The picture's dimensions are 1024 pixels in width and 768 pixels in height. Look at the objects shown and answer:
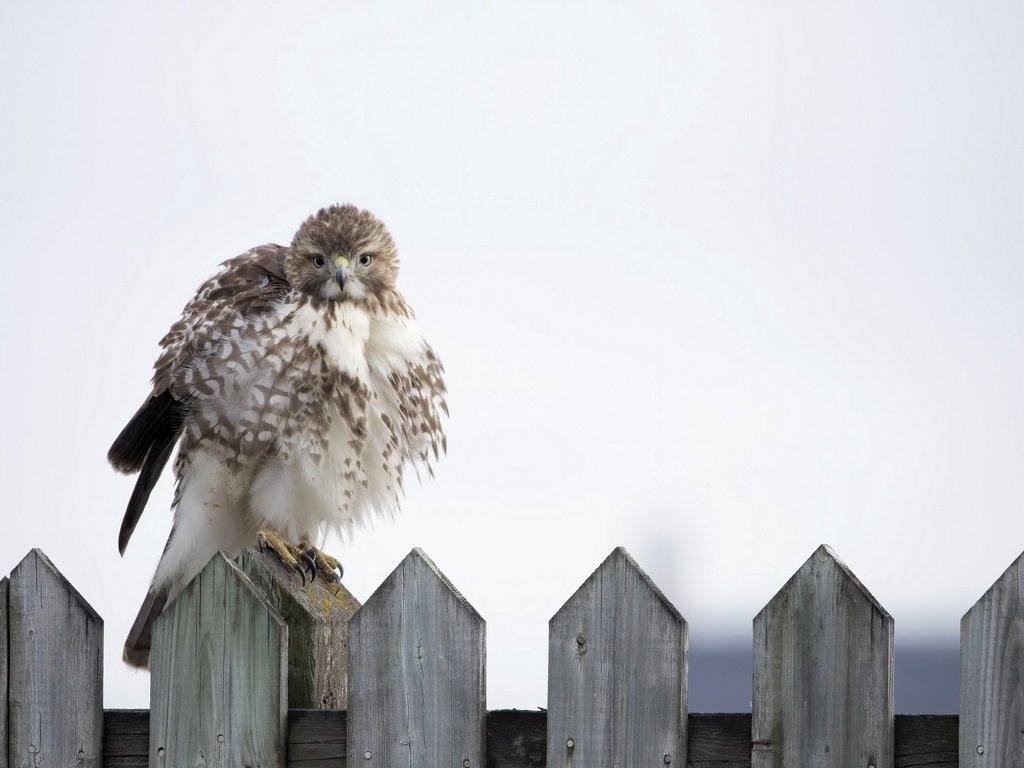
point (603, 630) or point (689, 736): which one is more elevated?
point (603, 630)

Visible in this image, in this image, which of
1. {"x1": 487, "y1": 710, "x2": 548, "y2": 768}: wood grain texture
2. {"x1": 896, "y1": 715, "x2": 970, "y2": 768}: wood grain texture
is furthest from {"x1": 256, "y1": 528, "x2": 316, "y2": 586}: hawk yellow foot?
{"x1": 896, "y1": 715, "x2": 970, "y2": 768}: wood grain texture

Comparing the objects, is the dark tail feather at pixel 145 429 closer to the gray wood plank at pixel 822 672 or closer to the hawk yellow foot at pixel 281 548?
the hawk yellow foot at pixel 281 548

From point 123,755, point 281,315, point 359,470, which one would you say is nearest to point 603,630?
point 123,755

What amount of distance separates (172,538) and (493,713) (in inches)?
81.6

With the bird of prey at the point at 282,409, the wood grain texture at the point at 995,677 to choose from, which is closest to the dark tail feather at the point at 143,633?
the bird of prey at the point at 282,409

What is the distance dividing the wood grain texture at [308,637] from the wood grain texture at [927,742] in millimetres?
1102

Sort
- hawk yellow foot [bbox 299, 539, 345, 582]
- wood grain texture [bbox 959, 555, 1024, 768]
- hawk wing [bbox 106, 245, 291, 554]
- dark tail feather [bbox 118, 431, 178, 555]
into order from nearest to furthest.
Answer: wood grain texture [bbox 959, 555, 1024, 768], hawk yellow foot [bbox 299, 539, 345, 582], hawk wing [bbox 106, 245, 291, 554], dark tail feather [bbox 118, 431, 178, 555]

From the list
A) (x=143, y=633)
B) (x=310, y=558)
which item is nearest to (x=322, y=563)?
(x=310, y=558)

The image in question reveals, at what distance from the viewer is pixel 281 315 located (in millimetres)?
4395

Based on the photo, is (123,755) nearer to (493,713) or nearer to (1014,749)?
(493,713)

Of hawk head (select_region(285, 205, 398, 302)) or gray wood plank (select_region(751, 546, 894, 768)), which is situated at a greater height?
hawk head (select_region(285, 205, 398, 302))

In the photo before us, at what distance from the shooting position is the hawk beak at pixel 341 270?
460 cm

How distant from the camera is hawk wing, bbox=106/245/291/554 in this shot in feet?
14.4

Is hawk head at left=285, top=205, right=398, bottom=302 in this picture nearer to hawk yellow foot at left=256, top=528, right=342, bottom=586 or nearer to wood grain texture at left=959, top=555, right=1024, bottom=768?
hawk yellow foot at left=256, top=528, right=342, bottom=586
